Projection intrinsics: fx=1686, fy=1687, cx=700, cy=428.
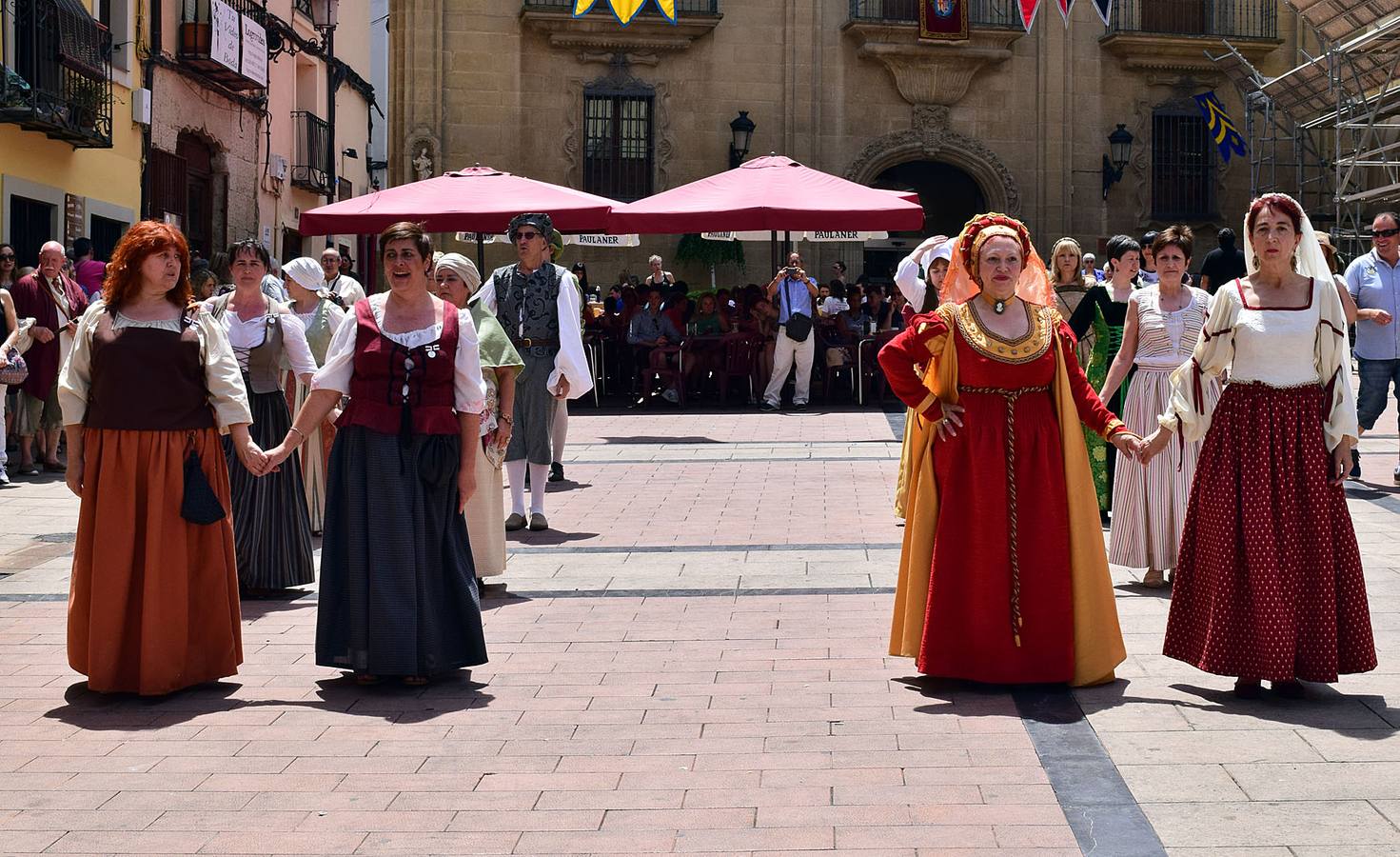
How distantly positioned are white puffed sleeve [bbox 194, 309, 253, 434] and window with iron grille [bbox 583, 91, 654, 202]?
69.5ft

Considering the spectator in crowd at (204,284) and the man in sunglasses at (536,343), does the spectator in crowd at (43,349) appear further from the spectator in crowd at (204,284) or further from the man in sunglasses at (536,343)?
the man in sunglasses at (536,343)

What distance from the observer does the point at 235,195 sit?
23875 millimetres

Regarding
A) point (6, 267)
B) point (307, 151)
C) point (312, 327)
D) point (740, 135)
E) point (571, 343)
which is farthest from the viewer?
point (307, 151)

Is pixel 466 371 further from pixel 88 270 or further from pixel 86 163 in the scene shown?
pixel 86 163

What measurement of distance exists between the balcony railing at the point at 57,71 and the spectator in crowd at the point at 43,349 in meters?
3.58

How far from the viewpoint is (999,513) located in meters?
5.82

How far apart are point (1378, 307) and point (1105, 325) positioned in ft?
10.4

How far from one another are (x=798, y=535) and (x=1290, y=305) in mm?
4181

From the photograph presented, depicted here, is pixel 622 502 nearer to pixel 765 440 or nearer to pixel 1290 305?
pixel 765 440

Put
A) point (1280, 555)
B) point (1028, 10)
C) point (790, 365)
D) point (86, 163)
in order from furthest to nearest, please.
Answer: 1. point (1028, 10)
2. point (86, 163)
3. point (790, 365)
4. point (1280, 555)

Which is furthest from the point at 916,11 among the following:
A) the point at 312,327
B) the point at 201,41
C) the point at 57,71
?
the point at 312,327

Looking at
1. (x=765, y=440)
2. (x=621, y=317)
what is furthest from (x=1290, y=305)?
(x=621, y=317)

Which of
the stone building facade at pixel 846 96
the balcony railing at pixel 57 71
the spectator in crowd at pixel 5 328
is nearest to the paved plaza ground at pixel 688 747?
the spectator in crowd at pixel 5 328

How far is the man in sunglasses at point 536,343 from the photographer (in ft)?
31.2
